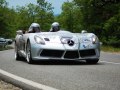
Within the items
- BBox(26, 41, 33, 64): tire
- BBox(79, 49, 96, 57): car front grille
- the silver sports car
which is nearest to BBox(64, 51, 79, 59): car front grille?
the silver sports car

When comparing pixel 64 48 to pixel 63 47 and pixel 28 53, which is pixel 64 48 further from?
pixel 28 53

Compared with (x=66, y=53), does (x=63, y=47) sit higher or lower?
higher

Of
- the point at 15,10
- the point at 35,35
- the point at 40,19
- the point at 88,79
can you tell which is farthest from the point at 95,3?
the point at 15,10

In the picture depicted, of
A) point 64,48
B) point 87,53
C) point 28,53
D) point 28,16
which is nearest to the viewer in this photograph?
point 64,48

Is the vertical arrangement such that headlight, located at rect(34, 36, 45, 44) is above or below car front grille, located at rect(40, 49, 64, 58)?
above

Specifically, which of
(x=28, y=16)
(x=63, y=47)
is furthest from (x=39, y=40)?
(x=28, y=16)

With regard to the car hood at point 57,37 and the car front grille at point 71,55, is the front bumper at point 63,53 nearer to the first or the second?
the car front grille at point 71,55

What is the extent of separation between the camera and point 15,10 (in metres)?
120

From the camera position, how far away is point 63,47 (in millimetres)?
12445

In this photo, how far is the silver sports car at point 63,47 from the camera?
12.4 meters

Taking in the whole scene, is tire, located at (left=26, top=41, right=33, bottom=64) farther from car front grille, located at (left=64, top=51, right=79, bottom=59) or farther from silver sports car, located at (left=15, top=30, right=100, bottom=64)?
car front grille, located at (left=64, top=51, right=79, bottom=59)

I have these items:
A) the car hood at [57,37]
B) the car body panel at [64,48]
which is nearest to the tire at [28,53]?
the car body panel at [64,48]

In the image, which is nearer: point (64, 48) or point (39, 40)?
point (64, 48)

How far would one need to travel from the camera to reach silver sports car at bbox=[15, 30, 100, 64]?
1242cm
